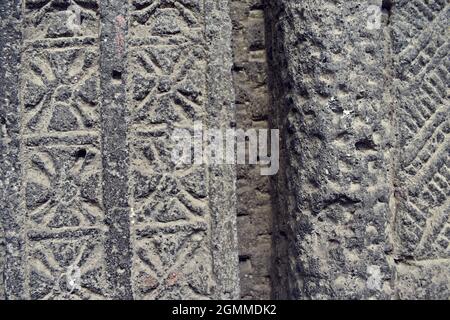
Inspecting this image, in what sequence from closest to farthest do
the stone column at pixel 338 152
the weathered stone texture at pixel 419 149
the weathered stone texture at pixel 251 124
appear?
the stone column at pixel 338 152, the weathered stone texture at pixel 419 149, the weathered stone texture at pixel 251 124

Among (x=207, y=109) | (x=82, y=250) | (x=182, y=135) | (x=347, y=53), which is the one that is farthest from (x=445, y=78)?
(x=82, y=250)

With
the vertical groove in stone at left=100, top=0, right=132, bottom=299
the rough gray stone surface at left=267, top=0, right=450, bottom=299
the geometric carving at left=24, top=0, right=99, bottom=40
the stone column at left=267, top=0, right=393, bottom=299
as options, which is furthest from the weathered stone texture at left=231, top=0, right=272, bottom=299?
the geometric carving at left=24, top=0, right=99, bottom=40

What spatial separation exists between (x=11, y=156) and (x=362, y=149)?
130 centimetres

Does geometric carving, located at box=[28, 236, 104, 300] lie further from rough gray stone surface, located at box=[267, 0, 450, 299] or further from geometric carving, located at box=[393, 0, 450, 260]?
geometric carving, located at box=[393, 0, 450, 260]

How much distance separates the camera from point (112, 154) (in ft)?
5.63

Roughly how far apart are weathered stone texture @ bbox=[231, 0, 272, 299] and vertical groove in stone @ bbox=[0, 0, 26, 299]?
85 cm

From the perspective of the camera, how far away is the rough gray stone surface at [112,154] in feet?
5.60

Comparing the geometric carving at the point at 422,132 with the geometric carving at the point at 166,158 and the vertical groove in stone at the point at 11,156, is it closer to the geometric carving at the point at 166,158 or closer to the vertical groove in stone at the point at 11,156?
the geometric carving at the point at 166,158

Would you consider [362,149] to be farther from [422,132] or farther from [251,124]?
[251,124]

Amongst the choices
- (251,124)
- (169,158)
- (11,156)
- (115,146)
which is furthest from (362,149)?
(11,156)

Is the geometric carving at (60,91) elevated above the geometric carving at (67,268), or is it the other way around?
the geometric carving at (60,91)

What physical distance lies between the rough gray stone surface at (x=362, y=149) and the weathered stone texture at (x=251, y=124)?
103 millimetres

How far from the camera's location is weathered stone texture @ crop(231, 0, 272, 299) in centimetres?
192

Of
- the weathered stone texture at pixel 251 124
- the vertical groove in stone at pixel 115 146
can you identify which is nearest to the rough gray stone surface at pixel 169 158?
the vertical groove in stone at pixel 115 146
